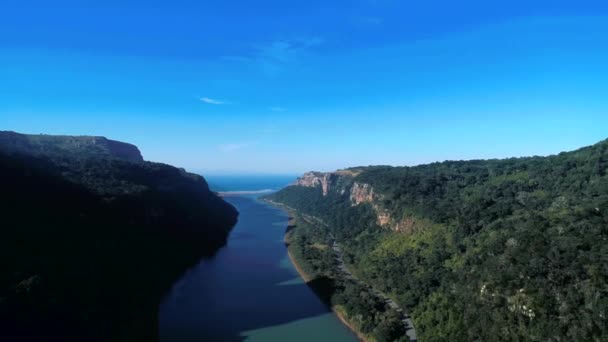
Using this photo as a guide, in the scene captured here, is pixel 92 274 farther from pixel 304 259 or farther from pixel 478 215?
pixel 478 215

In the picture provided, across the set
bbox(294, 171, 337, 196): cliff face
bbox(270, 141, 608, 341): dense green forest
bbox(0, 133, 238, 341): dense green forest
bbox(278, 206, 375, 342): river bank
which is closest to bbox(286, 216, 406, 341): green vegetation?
bbox(278, 206, 375, 342): river bank

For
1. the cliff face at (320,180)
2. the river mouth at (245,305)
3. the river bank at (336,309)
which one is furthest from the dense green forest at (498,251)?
the cliff face at (320,180)

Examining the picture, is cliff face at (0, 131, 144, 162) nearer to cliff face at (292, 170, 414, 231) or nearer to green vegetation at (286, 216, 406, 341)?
green vegetation at (286, 216, 406, 341)

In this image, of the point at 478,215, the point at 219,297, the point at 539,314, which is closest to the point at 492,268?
the point at 539,314

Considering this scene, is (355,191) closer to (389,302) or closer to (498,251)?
(389,302)

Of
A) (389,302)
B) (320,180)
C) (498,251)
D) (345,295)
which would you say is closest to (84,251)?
(345,295)

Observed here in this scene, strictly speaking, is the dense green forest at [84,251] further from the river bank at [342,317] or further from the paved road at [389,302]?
the paved road at [389,302]
